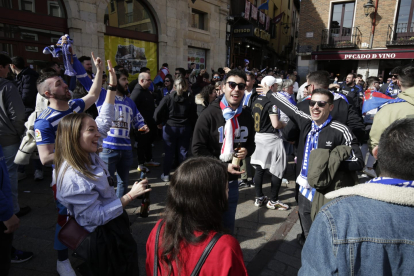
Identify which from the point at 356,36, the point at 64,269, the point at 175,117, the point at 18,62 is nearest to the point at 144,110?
the point at 175,117

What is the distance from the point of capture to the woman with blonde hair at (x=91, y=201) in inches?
69.9

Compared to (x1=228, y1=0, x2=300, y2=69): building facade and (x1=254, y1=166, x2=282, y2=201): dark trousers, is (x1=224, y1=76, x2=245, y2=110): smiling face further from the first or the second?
(x1=228, y1=0, x2=300, y2=69): building facade

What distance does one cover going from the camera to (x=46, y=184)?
4695 millimetres

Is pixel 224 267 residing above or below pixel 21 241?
above

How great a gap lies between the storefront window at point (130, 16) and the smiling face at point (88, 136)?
28.8 ft

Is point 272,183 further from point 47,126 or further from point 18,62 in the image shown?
point 18,62

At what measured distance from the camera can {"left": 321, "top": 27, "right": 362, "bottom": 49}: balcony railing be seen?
61.1 feet

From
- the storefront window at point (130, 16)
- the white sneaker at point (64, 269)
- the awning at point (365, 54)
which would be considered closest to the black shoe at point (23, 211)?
the white sneaker at point (64, 269)

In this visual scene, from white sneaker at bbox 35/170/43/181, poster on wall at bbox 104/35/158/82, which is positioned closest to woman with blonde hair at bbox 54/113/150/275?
white sneaker at bbox 35/170/43/181

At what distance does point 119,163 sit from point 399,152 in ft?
10.7

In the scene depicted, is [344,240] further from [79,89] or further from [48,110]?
[79,89]

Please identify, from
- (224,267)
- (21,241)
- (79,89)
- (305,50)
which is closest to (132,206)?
(21,241)

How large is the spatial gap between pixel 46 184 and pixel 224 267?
461cm

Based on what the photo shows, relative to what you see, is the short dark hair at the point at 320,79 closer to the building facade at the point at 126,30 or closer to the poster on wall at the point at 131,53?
the building facade at the point at 126,30
